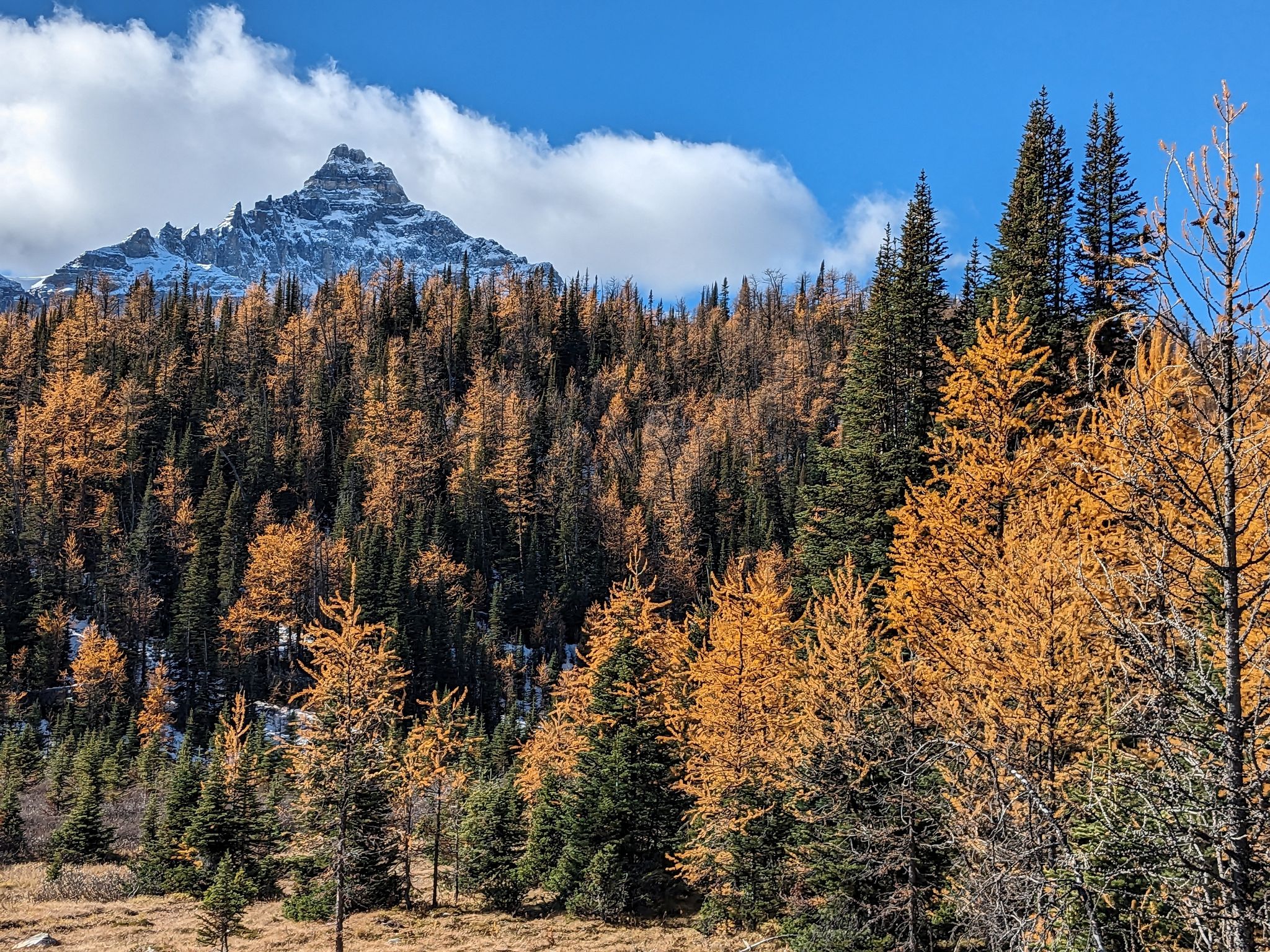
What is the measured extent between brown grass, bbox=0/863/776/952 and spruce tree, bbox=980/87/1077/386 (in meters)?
22.8

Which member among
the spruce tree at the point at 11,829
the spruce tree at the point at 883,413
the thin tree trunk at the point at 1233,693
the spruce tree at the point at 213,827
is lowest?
the spruce tree at the point at 11,829

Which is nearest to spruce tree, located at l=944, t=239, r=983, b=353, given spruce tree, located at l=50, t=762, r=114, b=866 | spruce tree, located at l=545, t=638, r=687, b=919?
spruce tree, located at l=545, t=638, r=687, b=919

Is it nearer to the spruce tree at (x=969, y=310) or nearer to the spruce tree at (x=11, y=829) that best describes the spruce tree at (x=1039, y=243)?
the spruce tree at (x=969, y=310)

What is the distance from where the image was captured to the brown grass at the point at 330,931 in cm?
1853

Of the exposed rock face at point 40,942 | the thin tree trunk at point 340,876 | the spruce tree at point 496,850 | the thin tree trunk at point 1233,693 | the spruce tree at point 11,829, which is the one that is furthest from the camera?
the spruce tree at point 11,829

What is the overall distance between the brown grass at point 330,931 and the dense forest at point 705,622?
0.98 metres

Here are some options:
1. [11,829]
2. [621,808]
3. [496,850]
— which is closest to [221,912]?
[496,850]

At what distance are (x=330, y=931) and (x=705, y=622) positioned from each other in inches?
668

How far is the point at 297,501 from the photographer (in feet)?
260

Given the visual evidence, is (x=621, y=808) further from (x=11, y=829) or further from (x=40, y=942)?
(x=11, y=829)

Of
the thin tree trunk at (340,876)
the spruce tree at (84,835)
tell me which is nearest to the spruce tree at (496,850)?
the thin tree trunk at (340,876)

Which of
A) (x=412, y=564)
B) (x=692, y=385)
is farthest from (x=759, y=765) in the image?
(x=692, y=385)

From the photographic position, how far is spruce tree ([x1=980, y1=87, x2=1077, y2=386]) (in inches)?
1044

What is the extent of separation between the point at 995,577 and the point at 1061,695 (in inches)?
101
